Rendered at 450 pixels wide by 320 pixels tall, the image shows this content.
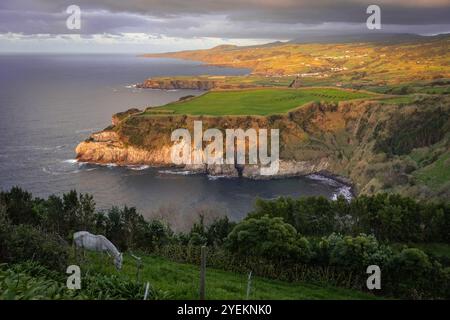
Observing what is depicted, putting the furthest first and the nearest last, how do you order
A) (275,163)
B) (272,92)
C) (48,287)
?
(272,92) < (275,163) < (48,287)

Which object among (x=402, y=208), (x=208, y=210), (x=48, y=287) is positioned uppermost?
→ (x=48, y=287)

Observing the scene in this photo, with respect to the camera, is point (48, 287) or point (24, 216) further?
point (24, 216)

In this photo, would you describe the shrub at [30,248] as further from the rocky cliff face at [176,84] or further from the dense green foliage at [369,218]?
the rocky cliff face at [176,84]

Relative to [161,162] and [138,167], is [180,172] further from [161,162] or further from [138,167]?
[138,167]

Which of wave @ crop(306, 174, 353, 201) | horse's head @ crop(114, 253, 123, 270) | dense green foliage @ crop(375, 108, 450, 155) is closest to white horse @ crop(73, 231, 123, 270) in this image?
horse's head @ crop(114, 253, 123, 270)

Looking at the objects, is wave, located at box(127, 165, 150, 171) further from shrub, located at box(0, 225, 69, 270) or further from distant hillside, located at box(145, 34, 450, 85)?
shrub, located at box(0, 225, 69, 270)

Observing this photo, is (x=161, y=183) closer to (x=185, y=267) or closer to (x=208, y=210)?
(x=208, y=210)
